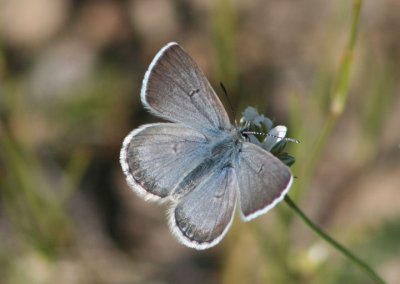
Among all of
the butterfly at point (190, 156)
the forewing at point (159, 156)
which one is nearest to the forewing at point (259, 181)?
the butterfly at point (190, 156)

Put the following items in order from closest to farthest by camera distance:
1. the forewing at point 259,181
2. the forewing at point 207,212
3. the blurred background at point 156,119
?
the forewing at point 259,181, the forewing at point 207,212, the blurred background at point 156,119

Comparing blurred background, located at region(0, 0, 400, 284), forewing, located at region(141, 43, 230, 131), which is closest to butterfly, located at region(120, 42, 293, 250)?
forewing, located at region(141, 43, 230, 131)

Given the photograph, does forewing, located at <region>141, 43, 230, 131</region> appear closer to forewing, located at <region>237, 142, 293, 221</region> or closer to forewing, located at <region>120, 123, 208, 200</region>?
forewing, located at <region>120, 123, 208, 200</region>

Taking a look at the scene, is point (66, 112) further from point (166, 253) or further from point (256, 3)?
point (256, 3)

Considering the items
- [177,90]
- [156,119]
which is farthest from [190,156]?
[156,119]

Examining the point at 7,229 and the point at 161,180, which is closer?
the point at 161,180

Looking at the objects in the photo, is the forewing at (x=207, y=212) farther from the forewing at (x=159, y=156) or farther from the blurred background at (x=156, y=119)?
the blurred background at (x=156, y=119)

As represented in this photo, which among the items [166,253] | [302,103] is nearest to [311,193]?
[302,103]
